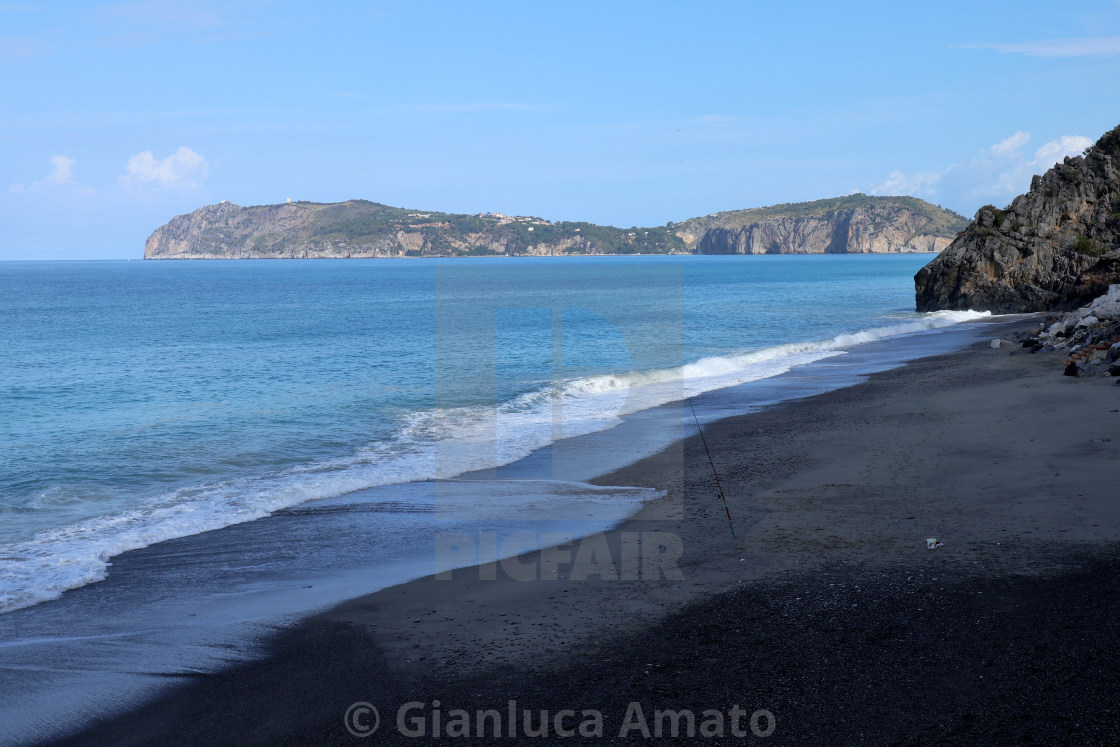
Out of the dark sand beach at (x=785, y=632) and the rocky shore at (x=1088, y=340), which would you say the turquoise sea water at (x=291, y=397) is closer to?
the dark sand beach at (x=785, y=632)

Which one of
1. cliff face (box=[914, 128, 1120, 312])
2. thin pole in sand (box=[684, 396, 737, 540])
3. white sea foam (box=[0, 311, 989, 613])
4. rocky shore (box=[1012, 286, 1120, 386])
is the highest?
cliff face (box=[914, 128, 1120, 312])

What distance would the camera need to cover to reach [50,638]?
20.4 ft

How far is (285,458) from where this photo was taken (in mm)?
13641

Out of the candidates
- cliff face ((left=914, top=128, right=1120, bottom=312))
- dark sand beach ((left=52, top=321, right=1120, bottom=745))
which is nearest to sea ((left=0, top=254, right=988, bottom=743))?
dark sand beach ((left=52, top=321, right=1120, bottom=745))

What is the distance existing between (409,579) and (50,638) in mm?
2754

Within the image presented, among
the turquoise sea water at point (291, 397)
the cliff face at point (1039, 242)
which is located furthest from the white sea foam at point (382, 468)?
the cliff face at point (1039, 242)

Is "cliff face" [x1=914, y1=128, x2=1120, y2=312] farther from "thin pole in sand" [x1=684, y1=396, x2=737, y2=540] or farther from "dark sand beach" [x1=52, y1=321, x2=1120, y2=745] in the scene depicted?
"dark sand beach" [x1=52, y1=321, x2=1120, y2=745]

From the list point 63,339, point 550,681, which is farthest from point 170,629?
point 63,339

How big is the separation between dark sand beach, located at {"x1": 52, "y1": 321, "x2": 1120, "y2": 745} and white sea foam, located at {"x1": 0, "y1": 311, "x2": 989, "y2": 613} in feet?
11.9

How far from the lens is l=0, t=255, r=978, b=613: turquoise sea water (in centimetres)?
1065

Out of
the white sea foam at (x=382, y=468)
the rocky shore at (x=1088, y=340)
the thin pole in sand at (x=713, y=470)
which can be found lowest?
the white sea foam at (x=382, y=468)

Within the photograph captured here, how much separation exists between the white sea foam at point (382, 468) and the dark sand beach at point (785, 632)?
3.62 metres

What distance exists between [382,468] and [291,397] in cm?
912

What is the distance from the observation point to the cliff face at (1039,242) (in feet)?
129
